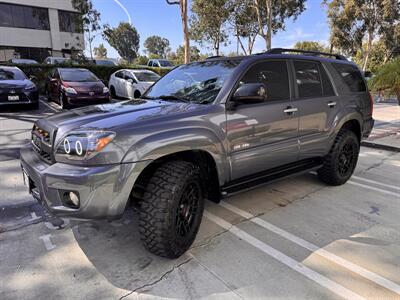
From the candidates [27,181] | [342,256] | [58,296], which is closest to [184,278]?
[58,296]

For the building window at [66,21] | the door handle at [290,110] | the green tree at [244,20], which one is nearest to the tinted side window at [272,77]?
the door handle at [290,110]

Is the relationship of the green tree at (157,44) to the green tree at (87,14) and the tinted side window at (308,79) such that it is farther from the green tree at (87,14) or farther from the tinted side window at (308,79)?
the tinted side window at (308,79)

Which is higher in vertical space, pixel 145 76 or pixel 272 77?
pixel 145 76

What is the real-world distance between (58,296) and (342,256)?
2.41 metres

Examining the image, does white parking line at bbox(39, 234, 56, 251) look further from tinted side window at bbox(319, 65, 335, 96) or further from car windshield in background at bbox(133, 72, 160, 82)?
car windshield in background at bbox(133, 72, 160, 82)

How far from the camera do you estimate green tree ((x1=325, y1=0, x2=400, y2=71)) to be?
77.5 ft

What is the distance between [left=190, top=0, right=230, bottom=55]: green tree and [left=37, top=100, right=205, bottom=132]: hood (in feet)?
71.9

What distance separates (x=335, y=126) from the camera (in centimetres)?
438

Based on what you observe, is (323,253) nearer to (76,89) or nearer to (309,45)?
(76,89)

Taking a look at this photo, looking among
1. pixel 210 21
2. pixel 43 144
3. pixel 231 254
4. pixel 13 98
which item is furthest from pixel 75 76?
pixel 210 21

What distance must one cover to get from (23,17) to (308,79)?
32.8 m

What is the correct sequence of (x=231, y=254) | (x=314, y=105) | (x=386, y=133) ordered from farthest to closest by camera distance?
(x=386, y=133) < (x=314, y=105) < (x=231, y=254)

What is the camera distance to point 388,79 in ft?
25.4

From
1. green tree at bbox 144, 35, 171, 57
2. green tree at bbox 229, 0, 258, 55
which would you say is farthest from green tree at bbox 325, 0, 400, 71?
green tree at bbox 144, 35, 171, 57
